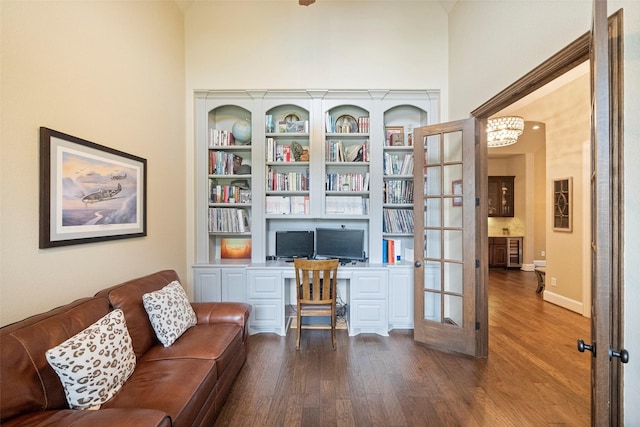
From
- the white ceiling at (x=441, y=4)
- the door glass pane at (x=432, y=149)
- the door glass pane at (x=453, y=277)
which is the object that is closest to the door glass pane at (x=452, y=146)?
the door glass pane at (x=432, y=149)

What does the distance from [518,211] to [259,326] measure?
24.3 feet

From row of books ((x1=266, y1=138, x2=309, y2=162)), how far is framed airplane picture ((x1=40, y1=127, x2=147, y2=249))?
4.78 feet

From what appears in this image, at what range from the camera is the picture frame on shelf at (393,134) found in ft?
11.4

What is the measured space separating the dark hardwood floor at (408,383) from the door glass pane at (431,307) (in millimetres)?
365

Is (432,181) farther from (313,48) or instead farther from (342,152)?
(313,48)

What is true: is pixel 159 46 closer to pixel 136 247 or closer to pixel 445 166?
pixel 136 247

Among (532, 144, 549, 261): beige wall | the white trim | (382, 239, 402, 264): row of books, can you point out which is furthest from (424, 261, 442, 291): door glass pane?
the white trim

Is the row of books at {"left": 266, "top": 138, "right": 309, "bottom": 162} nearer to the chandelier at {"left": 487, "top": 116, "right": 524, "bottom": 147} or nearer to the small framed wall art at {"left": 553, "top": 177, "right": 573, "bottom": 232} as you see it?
the chandelier at {"left": 487, "top": 116, "right": 524, "bottom": 147}

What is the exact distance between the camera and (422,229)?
9.70 feet

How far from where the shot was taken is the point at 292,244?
3492 millimetres

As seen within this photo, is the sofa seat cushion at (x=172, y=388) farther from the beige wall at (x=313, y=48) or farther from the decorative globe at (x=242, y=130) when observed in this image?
the decorative globe at (x=242, y=130)

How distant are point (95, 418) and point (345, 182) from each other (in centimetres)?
296

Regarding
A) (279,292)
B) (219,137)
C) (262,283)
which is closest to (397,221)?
(279,292)

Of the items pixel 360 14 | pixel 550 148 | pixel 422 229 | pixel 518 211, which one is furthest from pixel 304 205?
pixel 518 211
